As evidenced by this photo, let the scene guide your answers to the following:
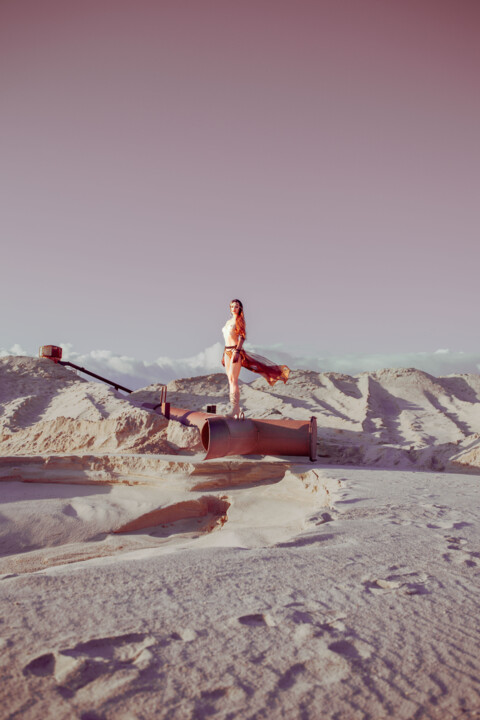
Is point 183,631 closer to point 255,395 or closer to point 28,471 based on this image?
point 28,471

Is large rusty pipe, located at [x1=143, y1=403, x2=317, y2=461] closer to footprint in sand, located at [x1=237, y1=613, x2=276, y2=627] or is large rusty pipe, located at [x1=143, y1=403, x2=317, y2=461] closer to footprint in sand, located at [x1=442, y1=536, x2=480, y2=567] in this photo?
footprint in sand, located at [x1=442, y1=536, x2=480, y2=567]

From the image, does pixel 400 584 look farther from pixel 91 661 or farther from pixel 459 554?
pixel 91 661

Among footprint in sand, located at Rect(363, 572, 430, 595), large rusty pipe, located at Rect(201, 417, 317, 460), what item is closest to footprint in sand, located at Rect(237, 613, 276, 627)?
footprint in sand, located at Rect(363, 572, 430, 595)

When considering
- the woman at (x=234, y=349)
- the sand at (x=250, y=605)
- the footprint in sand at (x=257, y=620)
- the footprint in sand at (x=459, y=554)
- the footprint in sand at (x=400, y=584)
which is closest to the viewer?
the sand at (x=250, y=605)

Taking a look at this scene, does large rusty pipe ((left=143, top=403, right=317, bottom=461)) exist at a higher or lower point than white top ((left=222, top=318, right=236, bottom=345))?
lower

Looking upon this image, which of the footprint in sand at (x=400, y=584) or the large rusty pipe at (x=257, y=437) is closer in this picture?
the footprint in sand at (x=400, y=584)

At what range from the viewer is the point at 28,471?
542 cm

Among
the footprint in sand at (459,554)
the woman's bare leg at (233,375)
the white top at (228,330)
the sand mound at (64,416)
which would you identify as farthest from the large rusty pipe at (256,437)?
the footprint in sand at (459,554)

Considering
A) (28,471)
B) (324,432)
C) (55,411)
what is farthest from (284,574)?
(55,411)

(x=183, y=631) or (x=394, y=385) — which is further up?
(x=394, y=385)

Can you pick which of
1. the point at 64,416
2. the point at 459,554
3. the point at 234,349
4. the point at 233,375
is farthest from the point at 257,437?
the point at 64,416

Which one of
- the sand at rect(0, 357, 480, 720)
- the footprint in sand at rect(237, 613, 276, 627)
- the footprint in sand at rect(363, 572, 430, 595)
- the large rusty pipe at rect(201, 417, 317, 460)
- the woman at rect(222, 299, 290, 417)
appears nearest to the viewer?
the sand at rect(0, 357, 480, 720)

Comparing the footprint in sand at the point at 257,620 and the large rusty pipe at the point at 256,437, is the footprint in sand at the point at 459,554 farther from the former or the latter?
the large rusty pipe at the point at 256,437

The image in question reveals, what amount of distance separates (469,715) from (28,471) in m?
5.35
